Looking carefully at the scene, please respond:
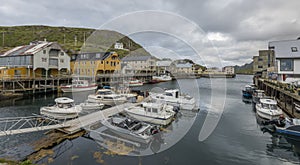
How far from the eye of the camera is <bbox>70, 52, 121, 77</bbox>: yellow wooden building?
45656 mm

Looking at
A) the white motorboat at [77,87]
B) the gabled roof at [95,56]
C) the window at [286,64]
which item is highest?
the gabled roof at [95,56]

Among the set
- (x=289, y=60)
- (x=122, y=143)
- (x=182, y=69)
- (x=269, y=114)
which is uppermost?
(x=182, y=69)

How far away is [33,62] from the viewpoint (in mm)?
32469

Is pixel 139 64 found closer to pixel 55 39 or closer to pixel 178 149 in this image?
pixel 178 149

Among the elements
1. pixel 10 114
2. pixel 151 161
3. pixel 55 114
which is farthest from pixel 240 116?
pixel 10 114

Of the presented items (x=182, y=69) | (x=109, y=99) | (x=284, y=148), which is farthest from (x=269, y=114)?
(x=182, y=69)

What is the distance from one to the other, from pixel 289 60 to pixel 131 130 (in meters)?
26.8

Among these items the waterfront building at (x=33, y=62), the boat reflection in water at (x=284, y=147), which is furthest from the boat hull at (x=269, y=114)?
the waterfront building at (x=33, y=62)

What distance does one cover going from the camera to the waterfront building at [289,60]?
2492 centimetres

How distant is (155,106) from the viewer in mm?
16016

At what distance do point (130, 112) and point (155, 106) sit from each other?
280 cm

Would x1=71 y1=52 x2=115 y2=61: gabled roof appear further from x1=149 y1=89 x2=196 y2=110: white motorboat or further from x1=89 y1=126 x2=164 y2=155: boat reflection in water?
x1=89 y1=126 x2=164 y2=155: boat reflection in water

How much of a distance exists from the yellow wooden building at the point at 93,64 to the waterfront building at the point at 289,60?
37585 mm

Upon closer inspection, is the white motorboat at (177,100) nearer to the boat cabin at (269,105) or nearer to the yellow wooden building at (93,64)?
the boat cabin at (269,105)
